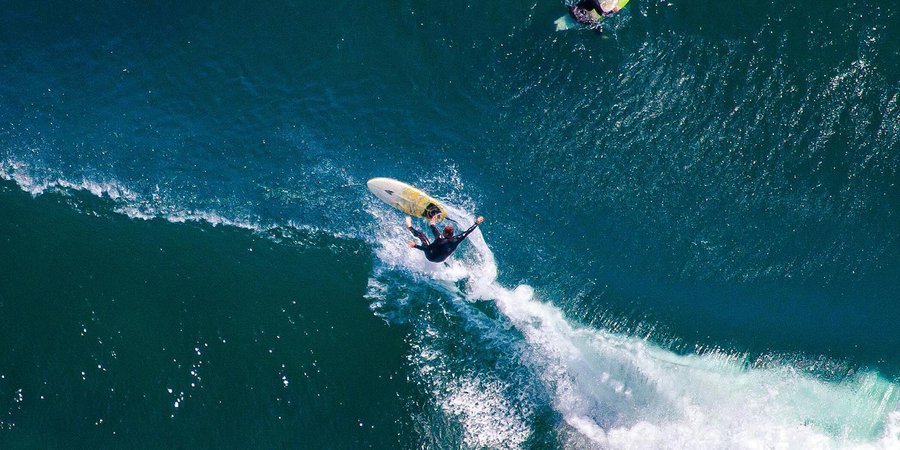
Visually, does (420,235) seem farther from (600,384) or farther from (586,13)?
(586,13)

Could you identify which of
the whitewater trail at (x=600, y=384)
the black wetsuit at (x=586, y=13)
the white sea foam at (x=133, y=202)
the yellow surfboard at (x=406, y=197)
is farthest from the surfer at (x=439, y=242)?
the black wetsuit at (x=586, y=13)

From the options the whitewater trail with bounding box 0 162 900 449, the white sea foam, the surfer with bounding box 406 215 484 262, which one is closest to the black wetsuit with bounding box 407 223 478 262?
the surfer with bounding box 406 215 484 262

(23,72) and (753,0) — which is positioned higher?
(753,0)

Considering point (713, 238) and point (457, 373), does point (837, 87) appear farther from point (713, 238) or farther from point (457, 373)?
point (457, 373)

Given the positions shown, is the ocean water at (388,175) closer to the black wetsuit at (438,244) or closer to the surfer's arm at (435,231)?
the surfer's arm at (435,231)

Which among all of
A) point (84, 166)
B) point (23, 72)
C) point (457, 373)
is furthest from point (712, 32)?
point (23, 72)

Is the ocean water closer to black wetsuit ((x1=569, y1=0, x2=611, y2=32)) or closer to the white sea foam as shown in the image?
the white sea foam

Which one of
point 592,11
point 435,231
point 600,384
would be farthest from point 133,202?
point 600,384

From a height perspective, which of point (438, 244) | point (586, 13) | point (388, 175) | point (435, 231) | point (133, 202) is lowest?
point (133, 202)
